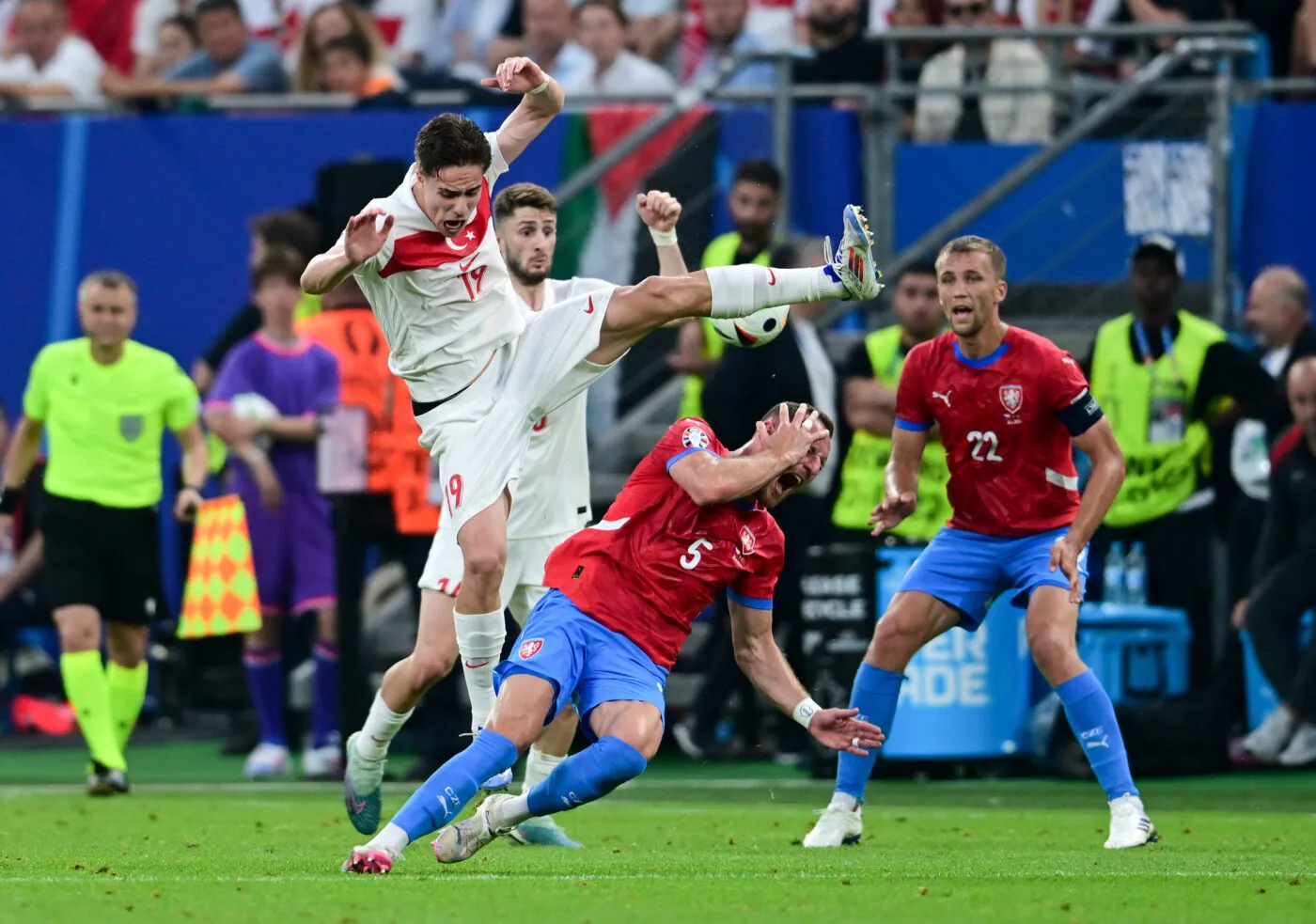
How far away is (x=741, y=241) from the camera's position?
13.4 meters

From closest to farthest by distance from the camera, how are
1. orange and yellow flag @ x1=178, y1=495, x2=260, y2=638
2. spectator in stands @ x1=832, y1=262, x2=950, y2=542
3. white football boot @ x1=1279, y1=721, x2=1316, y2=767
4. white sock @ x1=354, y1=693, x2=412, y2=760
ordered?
white sock @ x1=354, y1=693, x2=412, y2=760 < white football boot @ x1=1279, y1=721, x2=1316, y2=767 < spectator in stands @ x1=832, y1=262, x2=950, y2=542 < orange and yellow flag @ x1=178, y1=495, x2=260, y2=638

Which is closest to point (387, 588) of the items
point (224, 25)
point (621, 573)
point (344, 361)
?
point (344, 361)

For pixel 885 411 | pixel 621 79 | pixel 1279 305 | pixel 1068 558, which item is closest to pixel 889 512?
pixel 1068 558

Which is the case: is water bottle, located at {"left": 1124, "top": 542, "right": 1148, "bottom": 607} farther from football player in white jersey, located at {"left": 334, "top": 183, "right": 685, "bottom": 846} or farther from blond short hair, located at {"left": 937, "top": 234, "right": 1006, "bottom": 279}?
football player in white jersey, located at {"left": 334, "top": 183, "right": 685, "bottom": 846}

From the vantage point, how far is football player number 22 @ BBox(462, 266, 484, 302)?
884 centimetres

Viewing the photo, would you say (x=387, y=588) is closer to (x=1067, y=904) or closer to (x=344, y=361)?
(x=344, y=361)

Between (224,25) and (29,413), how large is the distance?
549 cm

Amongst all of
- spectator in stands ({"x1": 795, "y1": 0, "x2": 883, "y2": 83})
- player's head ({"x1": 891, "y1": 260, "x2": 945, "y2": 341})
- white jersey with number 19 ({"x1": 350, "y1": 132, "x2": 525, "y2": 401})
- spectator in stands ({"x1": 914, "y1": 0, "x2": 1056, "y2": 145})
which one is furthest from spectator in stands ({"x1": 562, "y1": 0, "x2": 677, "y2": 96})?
white jersey with number 19 ({"x1": 350, "y1": 132, "x2": 525, "y2": 401})

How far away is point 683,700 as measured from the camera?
1403cm

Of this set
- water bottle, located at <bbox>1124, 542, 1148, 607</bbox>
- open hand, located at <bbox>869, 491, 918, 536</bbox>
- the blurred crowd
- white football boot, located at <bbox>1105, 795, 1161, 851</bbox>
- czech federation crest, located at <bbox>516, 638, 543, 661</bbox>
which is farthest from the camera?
the blurred crowd

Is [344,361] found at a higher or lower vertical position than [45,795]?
higher

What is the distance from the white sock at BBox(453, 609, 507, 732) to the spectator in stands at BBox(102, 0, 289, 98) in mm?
8811

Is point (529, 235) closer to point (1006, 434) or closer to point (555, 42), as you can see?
point (1006, 434)

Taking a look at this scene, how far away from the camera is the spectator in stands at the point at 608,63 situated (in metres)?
15.8
